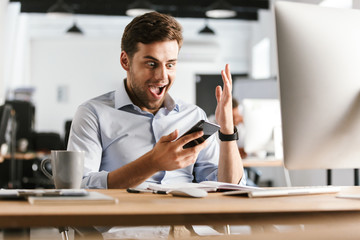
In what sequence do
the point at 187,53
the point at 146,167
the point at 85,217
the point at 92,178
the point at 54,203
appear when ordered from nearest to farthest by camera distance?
the point at 85,217 → the point at 54,203 → the point at 146,167 → the point at 92,178 → the point at 187,53

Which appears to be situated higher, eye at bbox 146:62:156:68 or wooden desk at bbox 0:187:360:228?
eye at bbox 146:62:156:68

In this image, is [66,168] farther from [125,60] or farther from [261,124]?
[261,124]

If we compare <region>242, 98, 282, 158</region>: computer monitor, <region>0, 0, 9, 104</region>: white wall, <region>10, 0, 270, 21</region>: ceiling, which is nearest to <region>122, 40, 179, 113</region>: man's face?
<region>242, 98, 282, 158</region>: computer monitor

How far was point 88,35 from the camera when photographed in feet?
36.1

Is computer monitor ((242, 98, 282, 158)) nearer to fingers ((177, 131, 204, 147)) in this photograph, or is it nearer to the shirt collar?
the shirt collar

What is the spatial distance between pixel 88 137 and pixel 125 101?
20 centimetres

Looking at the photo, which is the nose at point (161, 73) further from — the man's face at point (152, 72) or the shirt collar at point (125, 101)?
the shirt collar at point (125, 101)

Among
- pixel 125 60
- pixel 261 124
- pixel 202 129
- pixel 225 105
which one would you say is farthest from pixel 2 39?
pixel 202 129

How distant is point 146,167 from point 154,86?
0.49 metres

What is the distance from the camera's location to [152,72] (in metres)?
1.77

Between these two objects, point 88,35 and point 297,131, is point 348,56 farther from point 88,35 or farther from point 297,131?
point 88,35

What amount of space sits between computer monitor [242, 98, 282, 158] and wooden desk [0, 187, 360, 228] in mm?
2637

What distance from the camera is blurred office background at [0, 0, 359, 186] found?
31.9ft

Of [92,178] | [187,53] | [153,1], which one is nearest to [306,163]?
[92,178]
